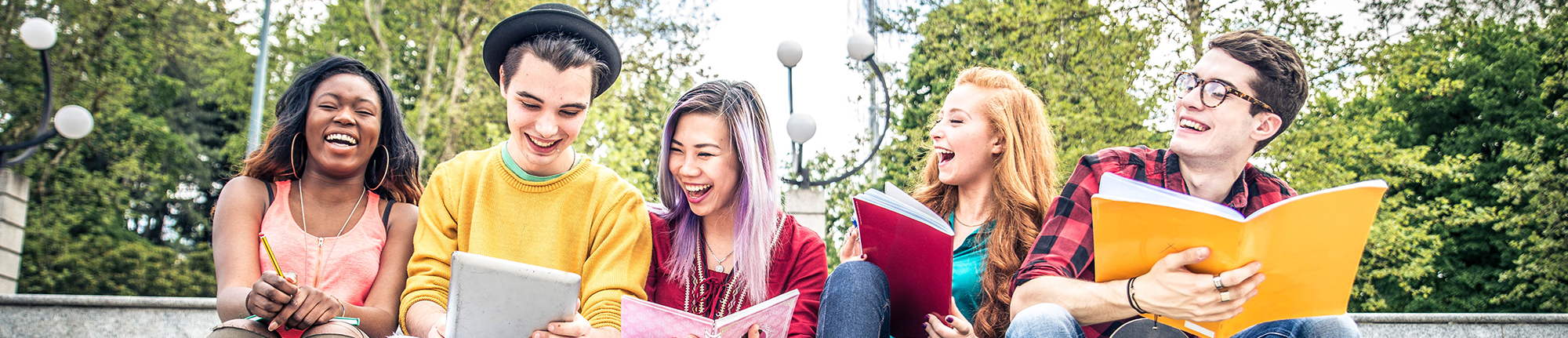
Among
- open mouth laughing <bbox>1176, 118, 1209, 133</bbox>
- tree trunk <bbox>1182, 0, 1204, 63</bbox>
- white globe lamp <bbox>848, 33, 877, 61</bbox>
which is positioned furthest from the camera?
tree trunk <bbox>1182, 0, 1204, 63</bbox>

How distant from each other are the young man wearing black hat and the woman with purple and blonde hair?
119 millimetres

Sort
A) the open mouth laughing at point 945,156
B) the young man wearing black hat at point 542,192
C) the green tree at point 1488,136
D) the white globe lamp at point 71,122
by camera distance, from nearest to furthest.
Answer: the young man wearing black hat at point 542,192 → the open mouth laughing at point 945,156 → the white globe lamp at point 71,122 → the green tree at point 1488,136

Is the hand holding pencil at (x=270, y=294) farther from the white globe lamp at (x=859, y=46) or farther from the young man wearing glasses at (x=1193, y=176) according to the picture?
the white globe lamp at (x=859, y=46)

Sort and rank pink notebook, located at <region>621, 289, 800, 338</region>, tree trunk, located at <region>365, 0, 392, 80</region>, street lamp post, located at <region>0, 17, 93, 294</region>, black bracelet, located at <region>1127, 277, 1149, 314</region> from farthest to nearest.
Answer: tree trunk, located at <region>365, 0, 392, 80</region> < street lamp post, located at <region>0, 17, 93, 294</region> < pink notebook, located at <region>621, 289, 800, 338</region> < black bracelet, located at <region>1127, 277, 1149, 314</region>

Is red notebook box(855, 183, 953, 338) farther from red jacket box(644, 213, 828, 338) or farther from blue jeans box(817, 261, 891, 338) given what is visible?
red jacket box(644, 213, 828, 338)

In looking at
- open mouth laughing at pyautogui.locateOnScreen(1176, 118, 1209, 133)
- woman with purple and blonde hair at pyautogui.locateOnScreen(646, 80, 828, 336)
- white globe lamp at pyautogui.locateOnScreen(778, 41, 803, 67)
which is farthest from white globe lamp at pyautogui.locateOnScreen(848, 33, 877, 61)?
open mouth laughing at pyautogui.locateOnScreen(1176, 118, 1209, 133)

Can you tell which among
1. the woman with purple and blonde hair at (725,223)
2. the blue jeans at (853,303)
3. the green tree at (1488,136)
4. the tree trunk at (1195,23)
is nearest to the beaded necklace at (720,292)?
the woman with purple and blonde hair at (725,223)

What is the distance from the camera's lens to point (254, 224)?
250 cm

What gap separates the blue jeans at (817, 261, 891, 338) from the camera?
2.17m

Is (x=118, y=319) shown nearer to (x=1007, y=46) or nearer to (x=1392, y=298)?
(x=1007, y=46)

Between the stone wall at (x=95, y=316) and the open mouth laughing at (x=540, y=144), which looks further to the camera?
the stone wall at (x=95, y=316)

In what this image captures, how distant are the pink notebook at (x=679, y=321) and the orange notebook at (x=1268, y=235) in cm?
77

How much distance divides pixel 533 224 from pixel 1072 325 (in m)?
1.50

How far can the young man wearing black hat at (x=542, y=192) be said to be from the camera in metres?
2.48
